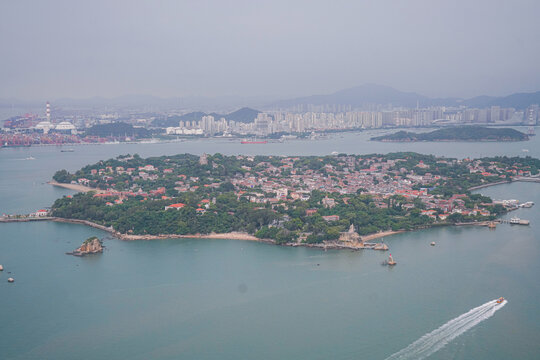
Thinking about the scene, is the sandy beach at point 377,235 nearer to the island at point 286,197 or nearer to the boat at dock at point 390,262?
the island at point 286,197

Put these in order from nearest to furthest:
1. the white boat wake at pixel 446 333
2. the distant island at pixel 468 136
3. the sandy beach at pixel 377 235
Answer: the white boat wake at pixel 446 333 → the sandy beach at pixel 377 235 → the distant island at pixel 468 136

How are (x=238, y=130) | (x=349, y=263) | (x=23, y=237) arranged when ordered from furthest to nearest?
(x=238, y=130) < (x=23, y=237) < (x=349, y=263)

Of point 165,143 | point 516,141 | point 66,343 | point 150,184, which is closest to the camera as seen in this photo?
point 66,343

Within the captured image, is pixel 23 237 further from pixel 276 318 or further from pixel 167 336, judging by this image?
pixel 276 318

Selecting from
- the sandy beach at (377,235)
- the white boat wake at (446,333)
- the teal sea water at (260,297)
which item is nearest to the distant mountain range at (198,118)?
the teal sea water at (260,297)

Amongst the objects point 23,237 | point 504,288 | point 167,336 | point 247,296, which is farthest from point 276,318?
point 23,237
